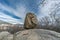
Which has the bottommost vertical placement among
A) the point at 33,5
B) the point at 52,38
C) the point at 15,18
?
the point at 52,38

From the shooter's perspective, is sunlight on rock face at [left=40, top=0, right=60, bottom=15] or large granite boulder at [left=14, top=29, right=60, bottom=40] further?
sunlight on rock face at [left=40, top=0, right=60, bottom=15]

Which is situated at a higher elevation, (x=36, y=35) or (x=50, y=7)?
(x=50, y=7)

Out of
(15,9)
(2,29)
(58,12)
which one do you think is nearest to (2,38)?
(2,29)

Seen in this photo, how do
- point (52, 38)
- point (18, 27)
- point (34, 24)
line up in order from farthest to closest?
point (18, 27) → point (34, 24) → point (52, 38)

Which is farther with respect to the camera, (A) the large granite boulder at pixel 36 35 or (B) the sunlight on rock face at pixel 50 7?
(B) the sunlight on rock face at pixel 50 7

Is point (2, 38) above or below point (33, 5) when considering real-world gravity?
below

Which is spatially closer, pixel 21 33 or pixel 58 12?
pixel 21 33

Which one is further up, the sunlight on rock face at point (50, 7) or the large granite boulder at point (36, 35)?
the sunlight on rock face at point (50, 7)

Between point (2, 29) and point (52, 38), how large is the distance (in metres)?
2.43

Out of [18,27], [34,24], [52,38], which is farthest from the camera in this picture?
[18,27]

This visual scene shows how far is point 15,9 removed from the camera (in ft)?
17.2

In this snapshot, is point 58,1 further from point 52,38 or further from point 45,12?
point 52,38

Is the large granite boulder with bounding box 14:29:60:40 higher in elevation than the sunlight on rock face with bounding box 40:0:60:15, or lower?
lower

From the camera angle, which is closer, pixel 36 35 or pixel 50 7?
pixel 36 35
